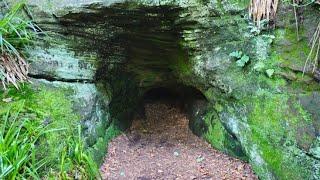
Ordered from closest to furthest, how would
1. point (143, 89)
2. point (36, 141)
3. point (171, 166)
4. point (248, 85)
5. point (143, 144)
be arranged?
point (36, 141) → point (248, 85) → point (171, 166) → point (143, 144) → point (143, 89)

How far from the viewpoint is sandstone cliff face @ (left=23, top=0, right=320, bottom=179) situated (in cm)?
371

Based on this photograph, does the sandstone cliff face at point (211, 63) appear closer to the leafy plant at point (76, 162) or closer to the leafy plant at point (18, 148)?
the leafy plant at point (76, 162)

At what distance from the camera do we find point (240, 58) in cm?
400

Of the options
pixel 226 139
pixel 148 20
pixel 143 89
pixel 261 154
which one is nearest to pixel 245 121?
pixel 261 154

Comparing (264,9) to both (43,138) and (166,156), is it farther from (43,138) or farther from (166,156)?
(43,138)

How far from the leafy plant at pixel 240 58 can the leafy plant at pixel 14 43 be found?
212 cm

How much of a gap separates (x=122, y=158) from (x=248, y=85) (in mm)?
1751

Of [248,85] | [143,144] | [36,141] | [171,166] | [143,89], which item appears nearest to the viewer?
[36,141]

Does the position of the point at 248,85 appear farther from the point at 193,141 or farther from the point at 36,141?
the point at 36,141

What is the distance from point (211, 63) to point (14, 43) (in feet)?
6.97

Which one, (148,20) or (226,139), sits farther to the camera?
(226,139)

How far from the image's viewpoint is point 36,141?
371 centimetres

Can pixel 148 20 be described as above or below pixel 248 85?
above

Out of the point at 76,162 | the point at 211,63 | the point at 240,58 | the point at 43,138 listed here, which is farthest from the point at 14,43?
the point at 240,58
